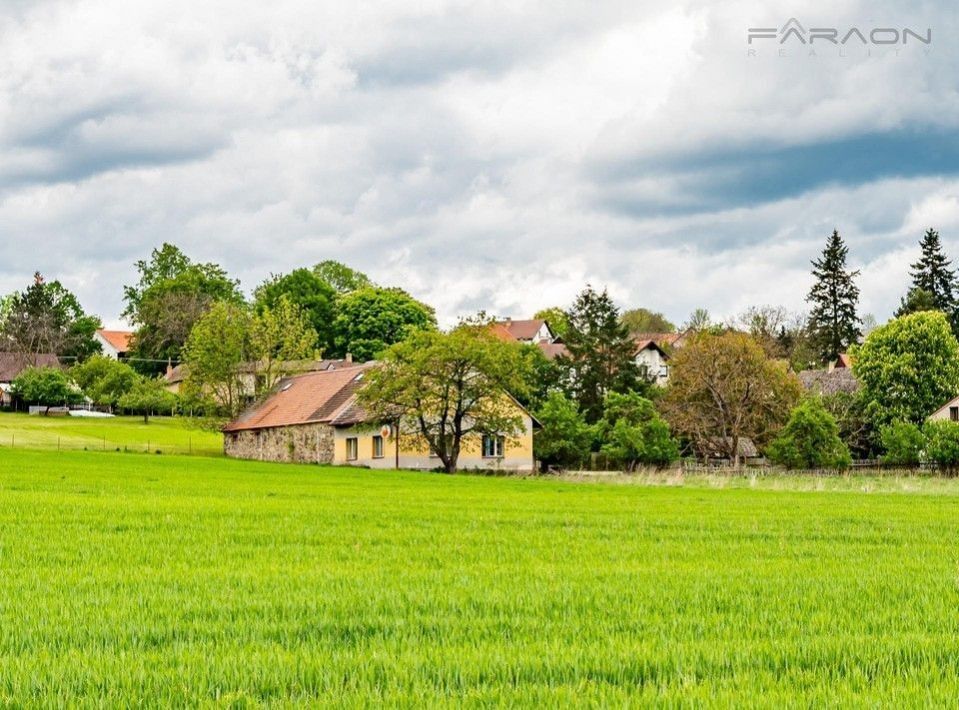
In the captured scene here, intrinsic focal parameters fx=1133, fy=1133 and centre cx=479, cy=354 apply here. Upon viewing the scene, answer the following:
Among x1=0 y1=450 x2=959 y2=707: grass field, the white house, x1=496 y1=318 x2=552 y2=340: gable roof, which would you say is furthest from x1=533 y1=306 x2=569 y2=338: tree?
x1=0 y1=450 x2=959 y2=707: grass field

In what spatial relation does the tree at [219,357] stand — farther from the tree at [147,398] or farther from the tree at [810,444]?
the tree at [810,444]

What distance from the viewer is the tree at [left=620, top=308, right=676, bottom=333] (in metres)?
180

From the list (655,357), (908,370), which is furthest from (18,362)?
(908,370)

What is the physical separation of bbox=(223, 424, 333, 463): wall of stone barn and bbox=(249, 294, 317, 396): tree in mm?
5255

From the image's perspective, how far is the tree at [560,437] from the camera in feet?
255

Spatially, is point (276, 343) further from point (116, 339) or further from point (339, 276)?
point (116, 339)

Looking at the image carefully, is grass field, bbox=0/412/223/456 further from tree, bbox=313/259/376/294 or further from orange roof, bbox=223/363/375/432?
tree, bbox=313/259/376/294

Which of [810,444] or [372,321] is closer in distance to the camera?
[810,444]

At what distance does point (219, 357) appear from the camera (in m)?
89.7

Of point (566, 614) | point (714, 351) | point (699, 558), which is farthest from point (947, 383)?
point (566, 614)

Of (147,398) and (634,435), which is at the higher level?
(147,398)

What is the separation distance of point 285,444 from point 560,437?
2028 cm

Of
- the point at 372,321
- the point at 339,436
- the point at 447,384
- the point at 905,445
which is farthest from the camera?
the point at 372,321

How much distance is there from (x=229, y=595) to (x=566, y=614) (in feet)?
10.7
